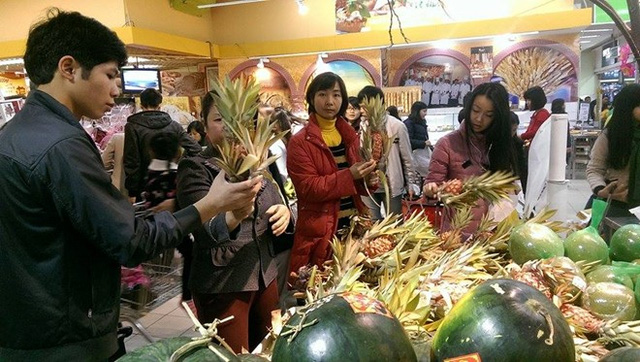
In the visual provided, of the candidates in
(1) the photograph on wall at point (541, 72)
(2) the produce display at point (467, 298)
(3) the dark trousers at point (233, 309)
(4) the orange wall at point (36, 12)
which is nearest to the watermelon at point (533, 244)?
(2) the produce display at point (467, 298)

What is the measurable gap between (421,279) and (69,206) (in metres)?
1.07

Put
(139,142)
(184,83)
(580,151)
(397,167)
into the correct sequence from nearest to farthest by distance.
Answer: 1. (139,142)
2. (397,167)
3. (184,83)
4. (580,151)

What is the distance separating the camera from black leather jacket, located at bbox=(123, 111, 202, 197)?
3.55 metres

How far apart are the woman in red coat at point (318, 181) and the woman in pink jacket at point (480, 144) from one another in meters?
0.47

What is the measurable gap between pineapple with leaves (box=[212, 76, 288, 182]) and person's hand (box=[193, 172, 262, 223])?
1.3 inches

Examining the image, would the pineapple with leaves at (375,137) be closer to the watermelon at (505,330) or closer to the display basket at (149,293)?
the display basket at (149,293)

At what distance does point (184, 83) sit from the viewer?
448 inches

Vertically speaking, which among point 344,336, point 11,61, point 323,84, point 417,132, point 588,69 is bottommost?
point 417,132

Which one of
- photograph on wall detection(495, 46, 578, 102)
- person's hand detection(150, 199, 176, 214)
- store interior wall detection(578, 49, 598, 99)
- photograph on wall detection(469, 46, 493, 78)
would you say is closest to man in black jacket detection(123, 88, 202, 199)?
person's hand detection(150, 199, 176, 214)

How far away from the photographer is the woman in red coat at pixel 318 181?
2.76 metres

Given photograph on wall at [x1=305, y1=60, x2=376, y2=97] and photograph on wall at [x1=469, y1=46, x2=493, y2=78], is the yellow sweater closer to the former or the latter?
photograph on wall at [x1=305, y1=60, x2=376, y2=97]

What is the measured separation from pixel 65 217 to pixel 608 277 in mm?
1568

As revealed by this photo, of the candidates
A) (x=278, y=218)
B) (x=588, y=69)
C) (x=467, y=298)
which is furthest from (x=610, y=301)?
(x=588, y=69)

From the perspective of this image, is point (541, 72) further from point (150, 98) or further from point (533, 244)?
point (533, 244)
